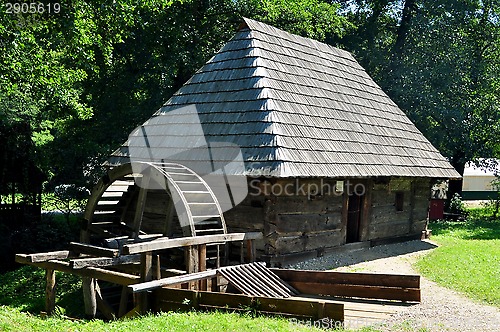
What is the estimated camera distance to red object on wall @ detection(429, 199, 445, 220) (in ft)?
78.1

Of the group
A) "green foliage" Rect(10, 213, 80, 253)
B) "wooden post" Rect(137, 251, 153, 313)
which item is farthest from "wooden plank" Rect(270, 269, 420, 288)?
"green foliage" Rect(10, 213, 80, 253)

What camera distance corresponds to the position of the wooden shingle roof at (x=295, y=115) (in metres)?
10.7

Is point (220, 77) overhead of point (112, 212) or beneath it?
overhead

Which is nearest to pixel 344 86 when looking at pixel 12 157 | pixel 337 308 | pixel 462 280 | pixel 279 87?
pixel 279 87

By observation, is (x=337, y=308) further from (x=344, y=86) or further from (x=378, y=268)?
(x=344, y=86)

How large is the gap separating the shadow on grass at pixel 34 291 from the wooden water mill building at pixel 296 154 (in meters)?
1.84

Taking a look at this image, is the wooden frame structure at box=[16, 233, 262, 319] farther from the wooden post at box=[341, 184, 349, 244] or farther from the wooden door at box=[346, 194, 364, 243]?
the wooden door at box=[346, 194, 364, 243]

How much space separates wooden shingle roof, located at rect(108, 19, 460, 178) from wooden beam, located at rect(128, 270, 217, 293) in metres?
2.27

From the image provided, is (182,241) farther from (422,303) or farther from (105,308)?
(422,303)

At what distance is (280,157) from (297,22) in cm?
1147

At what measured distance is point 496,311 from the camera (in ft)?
27.3

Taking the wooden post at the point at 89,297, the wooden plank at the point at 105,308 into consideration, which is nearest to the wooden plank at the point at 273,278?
the wooden plank at the point at 105,308

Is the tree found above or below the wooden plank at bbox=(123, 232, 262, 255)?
above

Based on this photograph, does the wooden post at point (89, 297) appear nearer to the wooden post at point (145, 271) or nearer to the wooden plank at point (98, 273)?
the wooden plank at point (98, 273)
